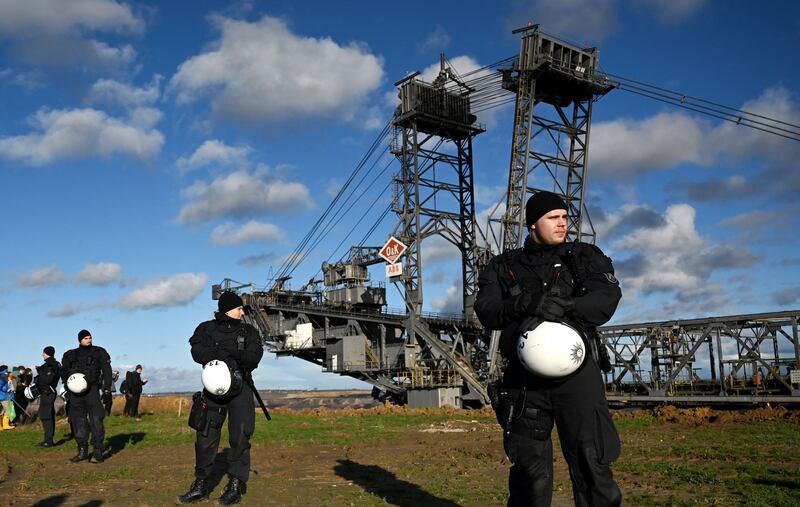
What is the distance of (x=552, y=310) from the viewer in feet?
16.1

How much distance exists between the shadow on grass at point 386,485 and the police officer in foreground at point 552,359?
2951 mm

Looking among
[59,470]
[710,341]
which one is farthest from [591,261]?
[710,341]

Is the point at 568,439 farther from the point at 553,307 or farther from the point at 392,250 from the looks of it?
the point at 392,250

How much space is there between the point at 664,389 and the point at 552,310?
28.0 meters

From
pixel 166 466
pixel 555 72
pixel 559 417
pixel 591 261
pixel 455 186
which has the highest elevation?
pixel 555 72

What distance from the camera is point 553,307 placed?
4.93 m

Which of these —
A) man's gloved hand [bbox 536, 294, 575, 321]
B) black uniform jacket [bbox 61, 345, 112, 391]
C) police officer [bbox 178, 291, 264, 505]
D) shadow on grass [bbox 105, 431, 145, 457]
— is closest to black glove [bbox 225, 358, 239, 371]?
police officer [bbox 178, 291, 264, 505]

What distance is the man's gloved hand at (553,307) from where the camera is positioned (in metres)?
4.92

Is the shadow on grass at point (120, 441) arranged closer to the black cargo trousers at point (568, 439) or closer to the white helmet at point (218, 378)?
the white helmet at point (218, 378)

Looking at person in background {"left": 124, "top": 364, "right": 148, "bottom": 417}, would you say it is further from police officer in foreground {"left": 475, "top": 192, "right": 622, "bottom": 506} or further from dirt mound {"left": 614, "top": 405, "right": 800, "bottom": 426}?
police officer in foreground {"left": 475, "top": 192, "right": 622, "bottom": 506}

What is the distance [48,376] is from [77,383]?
4957 mm

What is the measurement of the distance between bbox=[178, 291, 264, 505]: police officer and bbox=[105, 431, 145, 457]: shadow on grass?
664 cm

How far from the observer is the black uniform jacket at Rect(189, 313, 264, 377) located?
8406 mm

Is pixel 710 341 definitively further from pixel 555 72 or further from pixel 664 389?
pixel 555 72
